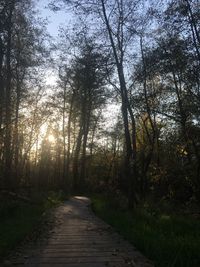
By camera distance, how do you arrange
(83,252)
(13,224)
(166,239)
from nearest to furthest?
(83,252) → (166,239) → (13,224)

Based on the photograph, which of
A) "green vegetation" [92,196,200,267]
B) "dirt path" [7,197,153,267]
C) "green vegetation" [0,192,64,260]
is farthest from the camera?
"green vegetation" [0,192,64,260]

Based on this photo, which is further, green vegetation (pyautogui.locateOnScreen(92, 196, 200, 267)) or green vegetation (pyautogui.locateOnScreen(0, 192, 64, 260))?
green vegetation (pyautogui.locateOnScreen(0, 192, 64, 260))

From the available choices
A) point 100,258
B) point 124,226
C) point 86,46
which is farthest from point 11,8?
point 100,258

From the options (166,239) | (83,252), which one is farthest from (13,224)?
(166,239)

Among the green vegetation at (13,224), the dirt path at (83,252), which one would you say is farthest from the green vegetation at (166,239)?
the green vegetation at (13,224)

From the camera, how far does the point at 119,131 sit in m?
43.8

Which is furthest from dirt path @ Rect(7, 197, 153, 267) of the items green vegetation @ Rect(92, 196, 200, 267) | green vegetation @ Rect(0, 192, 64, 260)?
green vegetation @ Rect(0, 192, 64, 260)

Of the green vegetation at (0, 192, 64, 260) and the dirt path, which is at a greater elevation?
the green vegetation at (0, 192, 64, 260)

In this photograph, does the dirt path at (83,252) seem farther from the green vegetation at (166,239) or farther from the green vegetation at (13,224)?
the green vegetation at (13,224)

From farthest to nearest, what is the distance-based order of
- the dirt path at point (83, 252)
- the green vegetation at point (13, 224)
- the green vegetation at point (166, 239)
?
the green vegetation at point (13, 224) < the dirt path at point (83, 252) < the green vegetation at point (166, 239)

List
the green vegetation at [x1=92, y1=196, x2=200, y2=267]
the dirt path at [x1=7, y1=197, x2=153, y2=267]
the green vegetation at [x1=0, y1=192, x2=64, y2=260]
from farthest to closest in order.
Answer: the green vegetation at [x1=0, y1=192, x2=64, y2=260] < the dirt path at [x1=7, y1=197, x2=153, y2=267] < the green vegetation at [x1=92, y1=196, x2=200, y2=267]

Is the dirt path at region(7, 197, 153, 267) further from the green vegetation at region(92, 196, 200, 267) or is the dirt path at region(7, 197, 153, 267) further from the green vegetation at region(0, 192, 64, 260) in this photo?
the green vegetation at region(0, 192, 64, 260)

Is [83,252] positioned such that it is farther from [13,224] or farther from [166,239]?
[13,224]

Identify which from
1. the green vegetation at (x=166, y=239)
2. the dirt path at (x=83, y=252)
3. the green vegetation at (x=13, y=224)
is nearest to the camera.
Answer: the green vegetation at (x=166, y=239)
